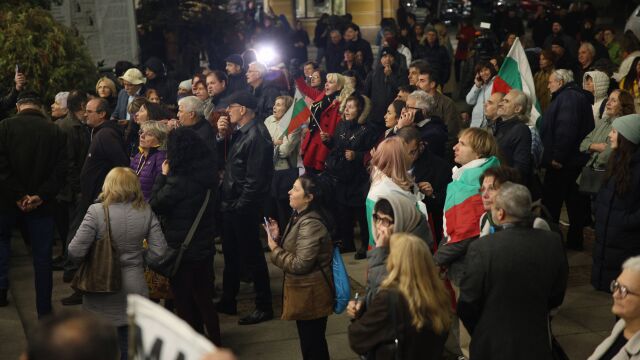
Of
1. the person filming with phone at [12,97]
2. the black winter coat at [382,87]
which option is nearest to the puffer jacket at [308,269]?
the person filming with phone at [12,97]

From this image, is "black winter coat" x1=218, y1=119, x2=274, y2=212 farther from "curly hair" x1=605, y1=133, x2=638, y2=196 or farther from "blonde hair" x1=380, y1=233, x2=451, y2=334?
"blonde hair" x1=380, y1=233, x2=451, y2=334

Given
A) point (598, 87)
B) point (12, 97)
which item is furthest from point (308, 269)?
point (12, 97)

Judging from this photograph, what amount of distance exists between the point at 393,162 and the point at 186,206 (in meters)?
1.65

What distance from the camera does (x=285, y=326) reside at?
8.77m

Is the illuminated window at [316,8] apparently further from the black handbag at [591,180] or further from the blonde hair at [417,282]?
the blonde hair at [417,282]

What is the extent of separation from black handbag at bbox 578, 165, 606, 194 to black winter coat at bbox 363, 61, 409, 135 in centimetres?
428

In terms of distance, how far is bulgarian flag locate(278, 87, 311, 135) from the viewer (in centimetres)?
1084

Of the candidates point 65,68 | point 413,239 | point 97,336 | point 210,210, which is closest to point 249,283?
point 210,210

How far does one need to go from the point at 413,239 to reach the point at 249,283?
16.5ft

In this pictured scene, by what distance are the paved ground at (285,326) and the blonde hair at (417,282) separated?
2.72 metres

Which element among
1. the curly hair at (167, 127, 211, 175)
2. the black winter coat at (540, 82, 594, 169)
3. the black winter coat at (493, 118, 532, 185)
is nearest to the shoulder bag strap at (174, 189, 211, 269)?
the curly hair at (167, 127, 211, 175)

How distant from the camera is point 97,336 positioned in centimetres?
320

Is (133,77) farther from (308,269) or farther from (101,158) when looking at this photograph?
(308,269)

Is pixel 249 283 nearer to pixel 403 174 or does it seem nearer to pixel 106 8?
pixel 403 174
